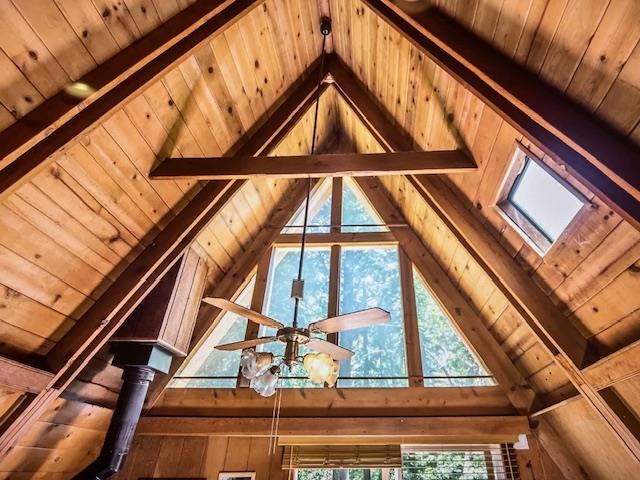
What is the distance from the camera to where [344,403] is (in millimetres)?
3586

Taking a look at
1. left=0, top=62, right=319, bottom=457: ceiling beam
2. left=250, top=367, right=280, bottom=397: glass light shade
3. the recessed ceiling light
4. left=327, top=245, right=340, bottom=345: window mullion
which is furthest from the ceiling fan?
left=327, top=245, right=340, bottom=345: window mullion

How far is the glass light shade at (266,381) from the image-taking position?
216 centimetres

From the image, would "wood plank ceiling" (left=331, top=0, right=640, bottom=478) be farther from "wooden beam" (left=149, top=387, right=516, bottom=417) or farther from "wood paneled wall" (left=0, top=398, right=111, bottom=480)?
"wood paneled wall" (left=0, top=398, right=111, bottom=480)

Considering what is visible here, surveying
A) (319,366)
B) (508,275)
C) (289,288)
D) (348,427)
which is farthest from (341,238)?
(319,366)

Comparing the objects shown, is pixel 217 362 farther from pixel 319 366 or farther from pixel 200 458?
pixel 319 366

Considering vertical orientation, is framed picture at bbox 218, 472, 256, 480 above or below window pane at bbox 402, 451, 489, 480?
below

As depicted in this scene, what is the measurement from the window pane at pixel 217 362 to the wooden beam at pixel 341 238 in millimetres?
1119

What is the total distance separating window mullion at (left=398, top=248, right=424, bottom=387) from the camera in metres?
3.71

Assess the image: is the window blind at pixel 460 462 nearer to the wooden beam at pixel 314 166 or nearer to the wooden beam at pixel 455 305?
the wooden beam at pixel 455 305

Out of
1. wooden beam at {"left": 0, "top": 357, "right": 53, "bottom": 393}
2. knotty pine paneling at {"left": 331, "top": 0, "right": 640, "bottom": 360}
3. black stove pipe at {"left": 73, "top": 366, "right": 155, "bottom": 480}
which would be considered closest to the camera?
knotty pine paneling at {"left": 331, "top": 0, "right": 640, "bottom": 360}

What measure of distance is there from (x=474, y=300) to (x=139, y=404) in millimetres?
3258

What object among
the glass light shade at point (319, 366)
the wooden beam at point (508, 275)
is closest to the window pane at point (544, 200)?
the wooden beam at point (508, 275)

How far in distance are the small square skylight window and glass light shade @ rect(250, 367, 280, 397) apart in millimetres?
1835

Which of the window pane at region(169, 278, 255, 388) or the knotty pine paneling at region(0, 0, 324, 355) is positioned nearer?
the knotty pine paneling at region(0, 0, 324, 355)
